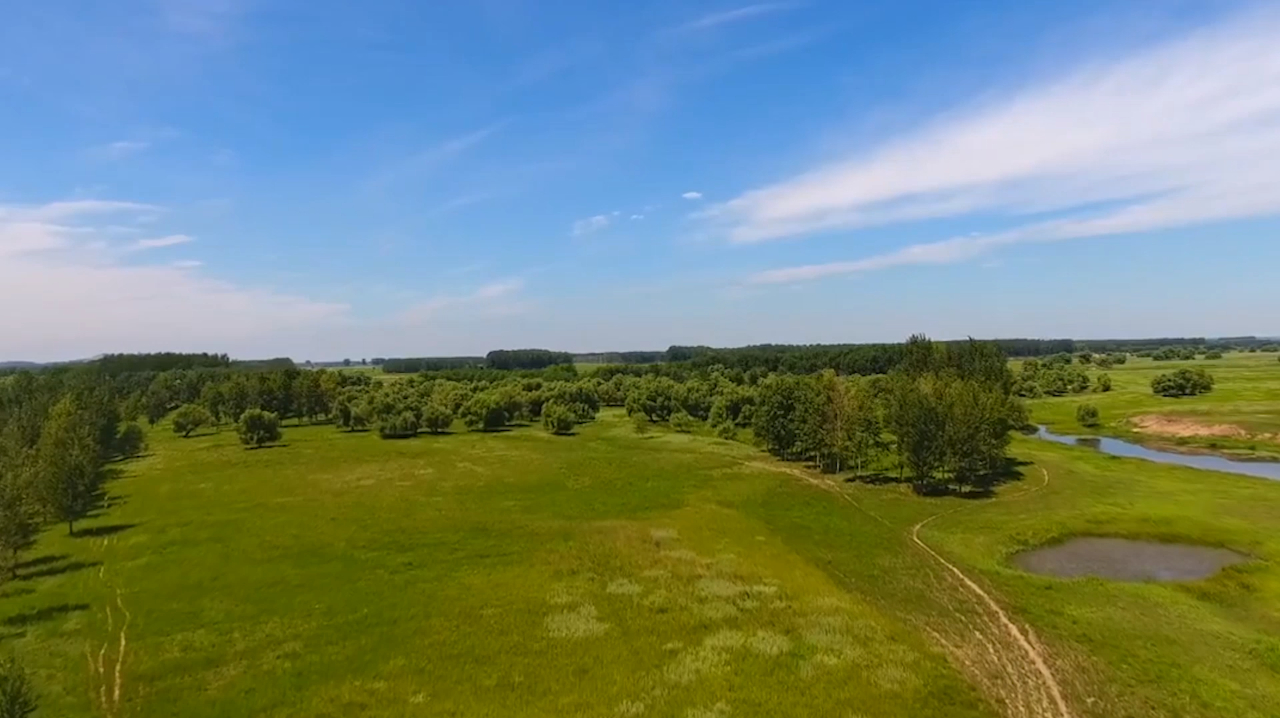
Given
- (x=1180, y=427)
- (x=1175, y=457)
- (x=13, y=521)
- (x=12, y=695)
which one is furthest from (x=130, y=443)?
(x=1180, y=427)

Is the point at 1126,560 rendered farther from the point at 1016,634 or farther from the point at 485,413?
the point at 485,413

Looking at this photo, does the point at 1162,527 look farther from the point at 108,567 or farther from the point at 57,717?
the point at 108,567

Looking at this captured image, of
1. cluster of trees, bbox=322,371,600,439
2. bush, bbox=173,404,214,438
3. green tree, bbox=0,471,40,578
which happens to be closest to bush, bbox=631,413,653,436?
cluster of trees, bbox=322,371,600,439

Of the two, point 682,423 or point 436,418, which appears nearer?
point 682,423

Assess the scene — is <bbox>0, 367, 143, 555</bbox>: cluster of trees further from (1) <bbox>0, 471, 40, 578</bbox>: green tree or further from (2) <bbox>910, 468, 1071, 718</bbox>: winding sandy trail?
(2) <bbox>910, 468, 1071, 718</bbox>: winding sandy trail

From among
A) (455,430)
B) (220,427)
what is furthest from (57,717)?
(220,427)
